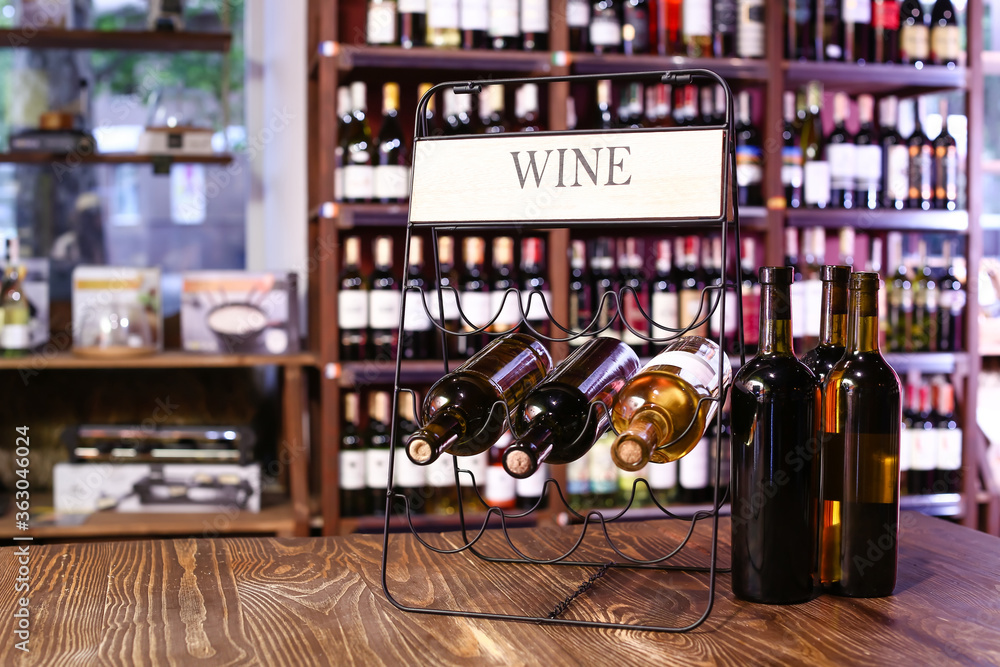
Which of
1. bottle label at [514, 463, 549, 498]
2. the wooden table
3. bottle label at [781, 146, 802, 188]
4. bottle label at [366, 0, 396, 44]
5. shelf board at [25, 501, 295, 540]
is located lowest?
shelf board at [25, 501, 295, 540]

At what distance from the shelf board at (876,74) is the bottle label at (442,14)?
3.12 ft

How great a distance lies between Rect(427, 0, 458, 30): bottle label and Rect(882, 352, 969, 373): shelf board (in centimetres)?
155

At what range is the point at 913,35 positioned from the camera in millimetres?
2641

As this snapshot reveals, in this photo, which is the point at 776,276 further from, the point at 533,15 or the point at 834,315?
the point at 533,15

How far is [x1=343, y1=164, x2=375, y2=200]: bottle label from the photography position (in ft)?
7.70

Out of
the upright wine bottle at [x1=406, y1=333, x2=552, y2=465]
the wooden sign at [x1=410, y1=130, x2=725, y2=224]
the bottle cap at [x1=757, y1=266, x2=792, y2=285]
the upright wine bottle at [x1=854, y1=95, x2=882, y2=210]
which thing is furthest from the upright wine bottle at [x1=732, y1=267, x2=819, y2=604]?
the upright wine bottle at [x1=854, y1=95, x2=882, y2=210]

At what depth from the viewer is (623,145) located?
0.80m

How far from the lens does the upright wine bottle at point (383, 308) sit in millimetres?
2352

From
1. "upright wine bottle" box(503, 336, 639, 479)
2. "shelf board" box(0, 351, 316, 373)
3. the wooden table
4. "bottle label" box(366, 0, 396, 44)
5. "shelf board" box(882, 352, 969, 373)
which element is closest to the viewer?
the wooden table

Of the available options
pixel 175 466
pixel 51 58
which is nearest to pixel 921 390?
pixel 175 466

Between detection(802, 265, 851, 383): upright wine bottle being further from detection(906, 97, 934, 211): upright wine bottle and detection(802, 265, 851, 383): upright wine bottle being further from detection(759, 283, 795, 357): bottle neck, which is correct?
detection(906, 97, 934, 211): upright wine bottle

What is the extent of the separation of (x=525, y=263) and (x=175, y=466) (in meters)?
1.08

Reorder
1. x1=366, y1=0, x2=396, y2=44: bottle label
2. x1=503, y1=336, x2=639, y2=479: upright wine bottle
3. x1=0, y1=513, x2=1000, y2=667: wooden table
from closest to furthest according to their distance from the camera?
x1=0, y1=513, x2=1000, y2=667: wooden table → x1=503, y1=336, x2=639, y2=479: upright wine bottle → x1=366, y1=0, x2=396, y2=44: bottle label

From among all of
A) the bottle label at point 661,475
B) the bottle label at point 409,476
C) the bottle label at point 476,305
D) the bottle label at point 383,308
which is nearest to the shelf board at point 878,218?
the bottle label at point 661,475
